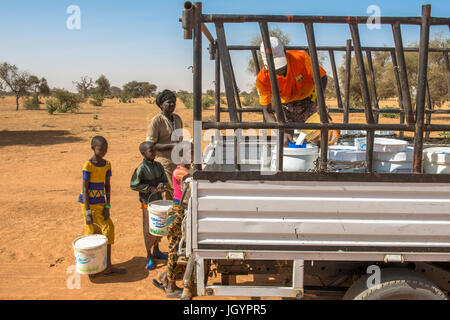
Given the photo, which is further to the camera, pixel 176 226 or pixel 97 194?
pixel 97 194

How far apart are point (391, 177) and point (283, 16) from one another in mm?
1123

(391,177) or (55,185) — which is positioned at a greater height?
(391,177)

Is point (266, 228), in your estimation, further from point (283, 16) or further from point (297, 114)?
point (297, 114)

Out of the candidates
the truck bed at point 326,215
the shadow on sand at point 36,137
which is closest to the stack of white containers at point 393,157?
the truck bed at point 326,215

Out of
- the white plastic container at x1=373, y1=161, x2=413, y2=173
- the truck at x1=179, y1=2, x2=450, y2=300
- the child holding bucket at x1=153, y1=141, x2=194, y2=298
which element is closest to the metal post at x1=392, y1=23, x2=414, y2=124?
the truck at x1=179, y1=2, x2=450, y2=300

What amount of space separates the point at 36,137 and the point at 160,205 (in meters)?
12.2

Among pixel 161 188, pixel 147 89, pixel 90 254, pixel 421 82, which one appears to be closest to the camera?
pixel 421 82

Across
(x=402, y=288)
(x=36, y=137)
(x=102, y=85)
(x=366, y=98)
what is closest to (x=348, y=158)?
(x=366, y=98)

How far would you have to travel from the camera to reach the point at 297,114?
4.21m

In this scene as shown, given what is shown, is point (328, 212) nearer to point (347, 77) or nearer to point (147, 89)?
point (347, 77)

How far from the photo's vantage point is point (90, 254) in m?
3.65

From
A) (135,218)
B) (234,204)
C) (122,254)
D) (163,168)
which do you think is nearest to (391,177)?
(234,204)

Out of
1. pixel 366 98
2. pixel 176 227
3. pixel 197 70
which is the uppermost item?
pixel 197 70

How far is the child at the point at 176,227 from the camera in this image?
10.4 ft
